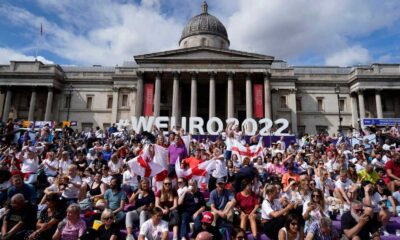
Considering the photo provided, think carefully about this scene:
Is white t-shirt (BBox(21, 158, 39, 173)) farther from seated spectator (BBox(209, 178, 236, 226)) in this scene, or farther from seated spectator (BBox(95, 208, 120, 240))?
seated spectator (BBox(209, 178, 236, 226))

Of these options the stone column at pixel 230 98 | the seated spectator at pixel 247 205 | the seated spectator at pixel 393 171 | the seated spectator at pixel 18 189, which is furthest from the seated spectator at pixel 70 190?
the stone column at pixel 230 98

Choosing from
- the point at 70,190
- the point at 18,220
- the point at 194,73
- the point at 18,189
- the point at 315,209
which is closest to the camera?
the point at 18,220

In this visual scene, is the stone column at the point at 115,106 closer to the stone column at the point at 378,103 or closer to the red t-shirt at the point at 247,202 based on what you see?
the red t-shirt at the point at 247,202

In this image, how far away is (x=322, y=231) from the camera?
18.9 ft

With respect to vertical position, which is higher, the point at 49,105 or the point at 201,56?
the point at 201,56

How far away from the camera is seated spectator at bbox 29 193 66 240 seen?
5914mm

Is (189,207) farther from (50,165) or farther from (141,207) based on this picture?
(50,165)

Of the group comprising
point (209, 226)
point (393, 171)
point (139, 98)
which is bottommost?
point (209, 226)

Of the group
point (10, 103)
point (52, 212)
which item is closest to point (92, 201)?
point (52, 212)

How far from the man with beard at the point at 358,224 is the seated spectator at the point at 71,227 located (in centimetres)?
572

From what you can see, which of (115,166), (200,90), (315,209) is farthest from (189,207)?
(200,90)

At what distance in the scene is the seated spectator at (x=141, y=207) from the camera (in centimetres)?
698

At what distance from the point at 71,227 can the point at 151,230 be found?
5.61 feet

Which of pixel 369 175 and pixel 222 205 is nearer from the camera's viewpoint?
pixel 222 205
